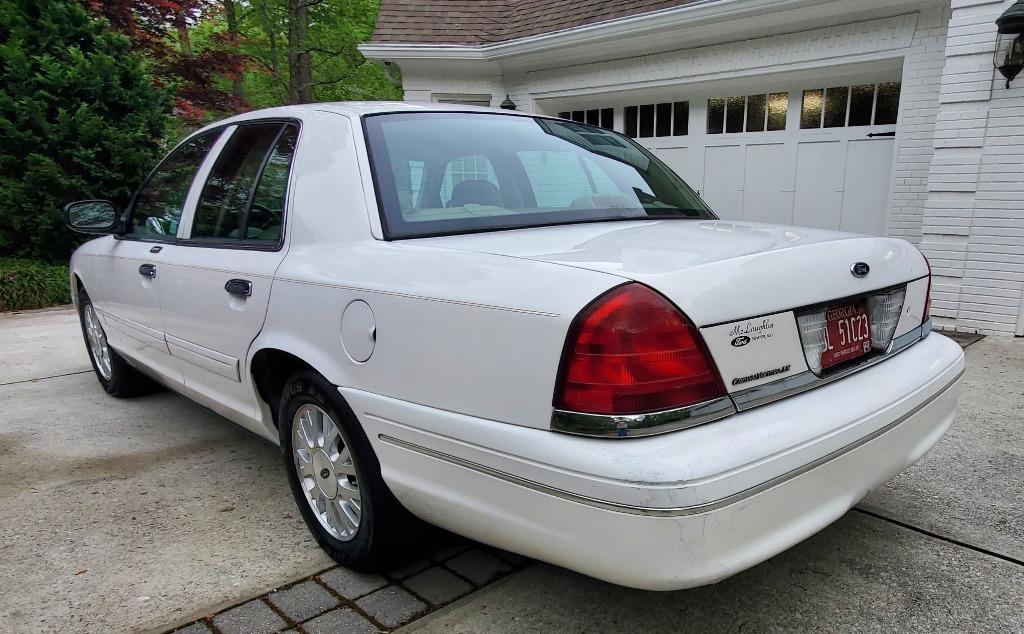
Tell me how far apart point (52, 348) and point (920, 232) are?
8.09m

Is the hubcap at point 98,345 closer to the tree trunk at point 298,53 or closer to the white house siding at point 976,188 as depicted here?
the white house siding at point 976,188

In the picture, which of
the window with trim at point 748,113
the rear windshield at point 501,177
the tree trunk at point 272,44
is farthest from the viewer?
the tree trunk at point 272,44

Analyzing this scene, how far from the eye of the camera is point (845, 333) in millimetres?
1949

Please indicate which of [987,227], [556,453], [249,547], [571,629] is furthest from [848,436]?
[987,227]

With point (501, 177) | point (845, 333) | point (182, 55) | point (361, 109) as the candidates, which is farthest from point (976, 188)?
point (182, 55)

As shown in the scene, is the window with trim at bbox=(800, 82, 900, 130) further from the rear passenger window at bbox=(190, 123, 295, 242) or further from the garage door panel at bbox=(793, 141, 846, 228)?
the rear passenger window at bbox=(190, 123, 295, 242)

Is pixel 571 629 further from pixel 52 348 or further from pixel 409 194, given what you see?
pixel 52 348

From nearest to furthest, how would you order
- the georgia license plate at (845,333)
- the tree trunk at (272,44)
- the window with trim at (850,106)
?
the georgia license plate at (845,333) < the window with trim at (850,106) < the tree trunk at (272,44)

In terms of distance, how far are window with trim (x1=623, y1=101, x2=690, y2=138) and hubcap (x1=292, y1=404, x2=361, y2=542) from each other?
699cm

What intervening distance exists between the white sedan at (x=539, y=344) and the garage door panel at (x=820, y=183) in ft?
16.0

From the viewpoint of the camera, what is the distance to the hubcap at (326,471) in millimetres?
2291

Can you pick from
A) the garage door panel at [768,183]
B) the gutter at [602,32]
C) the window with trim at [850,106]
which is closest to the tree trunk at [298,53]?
the gutter at [602,32]

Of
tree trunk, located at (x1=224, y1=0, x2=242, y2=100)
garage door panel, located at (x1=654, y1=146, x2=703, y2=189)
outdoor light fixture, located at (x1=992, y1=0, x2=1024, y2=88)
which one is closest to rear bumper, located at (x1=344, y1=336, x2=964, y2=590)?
outdoor light fixture, located at (x1=992, y1=0, x2=1024, y2=88)

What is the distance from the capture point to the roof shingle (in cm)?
898
